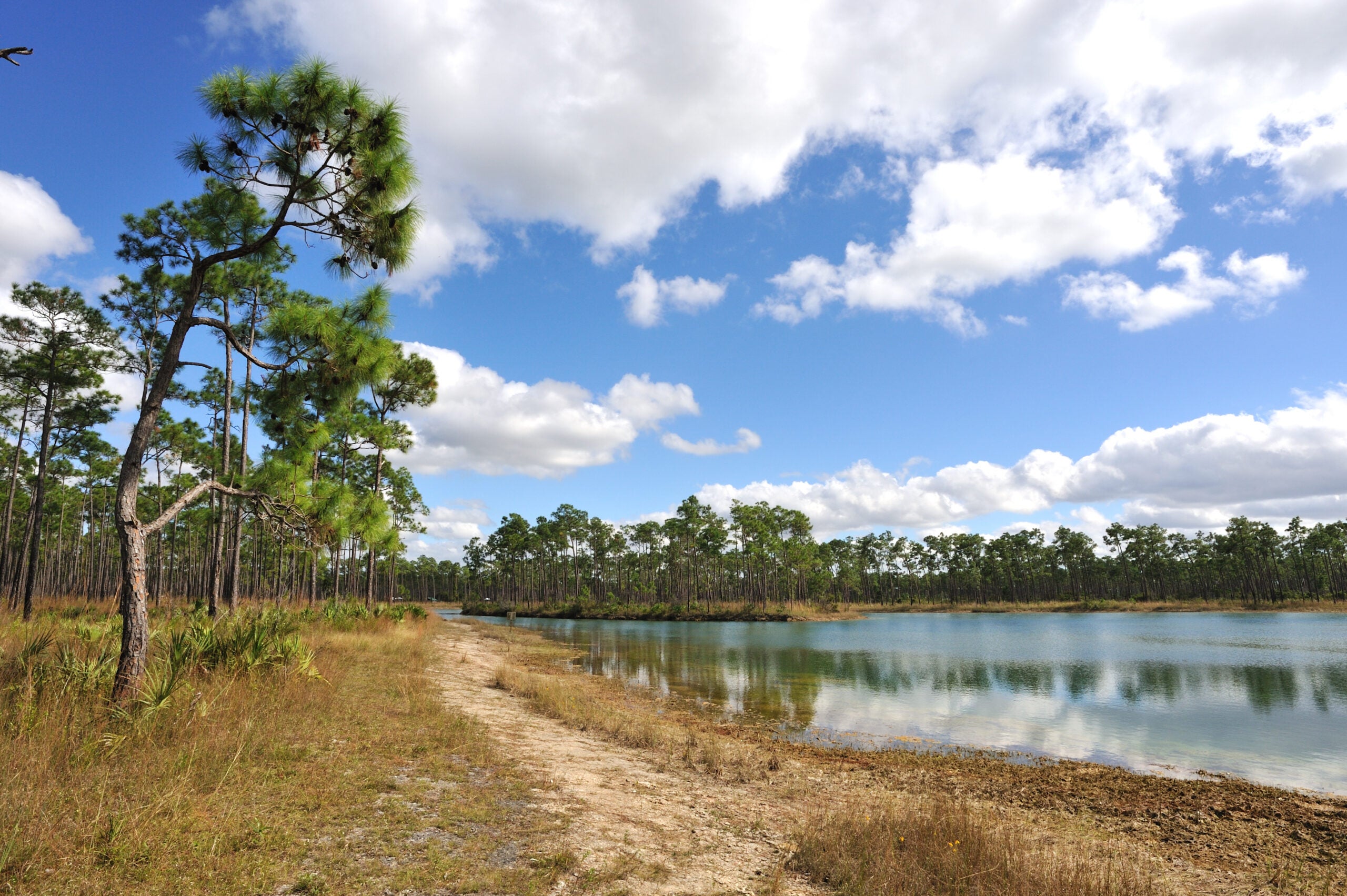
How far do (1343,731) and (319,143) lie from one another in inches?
907

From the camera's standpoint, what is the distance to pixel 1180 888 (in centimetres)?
620

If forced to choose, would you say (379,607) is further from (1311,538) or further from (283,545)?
(1311,538)

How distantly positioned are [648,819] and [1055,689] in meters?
19.5

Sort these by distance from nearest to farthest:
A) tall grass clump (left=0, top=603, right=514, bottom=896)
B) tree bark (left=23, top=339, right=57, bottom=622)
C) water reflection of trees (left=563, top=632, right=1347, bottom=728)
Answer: tall grass clump (left=0, top=603, right=514, bottom=896) → water reflection of trees (left=563, top=632, right=1347, bottom=728) → tree bark (left=23, top=339, right=57, bottom=622)

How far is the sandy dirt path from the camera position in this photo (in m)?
5.06

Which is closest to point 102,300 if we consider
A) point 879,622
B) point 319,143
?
point 319,143

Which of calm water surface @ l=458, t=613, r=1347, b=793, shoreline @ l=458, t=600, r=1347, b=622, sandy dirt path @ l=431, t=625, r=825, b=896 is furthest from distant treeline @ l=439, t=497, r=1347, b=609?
sandy dirt path @ l=431, t=625, r=825, b=896

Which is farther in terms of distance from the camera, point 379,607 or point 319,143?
point 379,607

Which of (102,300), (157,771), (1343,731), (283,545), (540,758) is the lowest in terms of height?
(1343,731)

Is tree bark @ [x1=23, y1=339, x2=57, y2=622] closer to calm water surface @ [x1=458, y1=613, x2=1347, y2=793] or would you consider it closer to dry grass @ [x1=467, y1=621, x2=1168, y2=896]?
calm water surface @ [x1=458, y1=613, x2=1347, y2=793]

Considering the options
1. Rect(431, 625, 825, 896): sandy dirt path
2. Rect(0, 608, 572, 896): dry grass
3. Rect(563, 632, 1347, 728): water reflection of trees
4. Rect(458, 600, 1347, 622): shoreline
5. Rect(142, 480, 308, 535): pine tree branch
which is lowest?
Rect(458, 600, 1347, 622): shoreline

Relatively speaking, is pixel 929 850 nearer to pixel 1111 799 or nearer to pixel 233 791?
pixel 1111 799

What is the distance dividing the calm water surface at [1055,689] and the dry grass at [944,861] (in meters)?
7.01

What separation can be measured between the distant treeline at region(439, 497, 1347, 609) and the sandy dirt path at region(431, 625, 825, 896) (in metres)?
70.3
